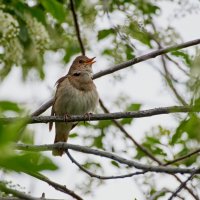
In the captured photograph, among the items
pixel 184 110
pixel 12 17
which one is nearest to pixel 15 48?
pixel 12 17

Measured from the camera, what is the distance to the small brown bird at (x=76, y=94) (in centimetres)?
657

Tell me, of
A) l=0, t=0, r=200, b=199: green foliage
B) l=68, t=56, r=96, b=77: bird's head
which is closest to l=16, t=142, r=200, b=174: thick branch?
l=0, t=0, r=200, b=199: green foliage

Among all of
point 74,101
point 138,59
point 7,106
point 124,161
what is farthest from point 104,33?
point 7,106

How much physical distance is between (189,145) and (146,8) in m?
1.99

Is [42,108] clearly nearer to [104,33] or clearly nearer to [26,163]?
[104,33]

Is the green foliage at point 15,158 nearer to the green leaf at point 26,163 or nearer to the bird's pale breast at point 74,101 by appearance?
the green leaf at point 26,163

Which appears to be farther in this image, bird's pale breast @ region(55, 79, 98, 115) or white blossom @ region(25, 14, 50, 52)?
bird's pale breast @ region(55, 79, 98, 115)

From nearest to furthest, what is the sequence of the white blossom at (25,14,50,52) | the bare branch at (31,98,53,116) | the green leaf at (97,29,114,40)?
the bare branch at (31,98,53,116), the green leaf at (97,29,114,40), the white blossom at (25,14,50,52)

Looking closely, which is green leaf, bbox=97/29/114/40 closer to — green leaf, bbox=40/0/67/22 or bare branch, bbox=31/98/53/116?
bare branch, bbox=31/98/53/116

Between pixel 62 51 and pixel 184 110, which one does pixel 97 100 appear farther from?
pixel 184 110

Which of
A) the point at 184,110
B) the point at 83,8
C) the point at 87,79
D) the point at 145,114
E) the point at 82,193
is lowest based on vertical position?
the point at 184,110

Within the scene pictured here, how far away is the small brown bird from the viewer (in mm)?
6566

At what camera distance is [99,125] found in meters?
6.76

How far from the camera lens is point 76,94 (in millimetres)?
6734
